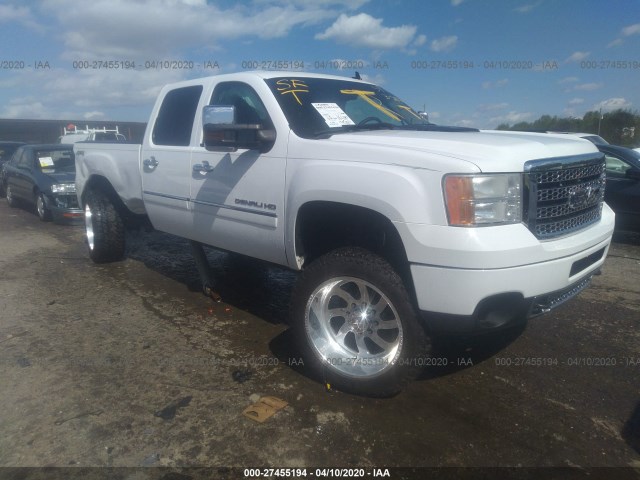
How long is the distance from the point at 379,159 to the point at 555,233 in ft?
3.69

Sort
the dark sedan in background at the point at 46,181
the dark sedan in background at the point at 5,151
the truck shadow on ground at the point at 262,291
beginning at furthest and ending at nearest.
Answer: the dark sedan in background at the point at 5,151 < the dark sedan in background at the point at 46,181 < the truck shadow on ground at the point at 262,291

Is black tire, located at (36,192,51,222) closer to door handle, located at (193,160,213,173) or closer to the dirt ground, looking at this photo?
the dirt ground

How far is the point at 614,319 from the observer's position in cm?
449

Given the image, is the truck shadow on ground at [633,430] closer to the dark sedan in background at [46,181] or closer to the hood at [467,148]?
the hood at [467,148]

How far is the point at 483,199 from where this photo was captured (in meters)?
2.63

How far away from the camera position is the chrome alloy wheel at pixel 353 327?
3.08 meters

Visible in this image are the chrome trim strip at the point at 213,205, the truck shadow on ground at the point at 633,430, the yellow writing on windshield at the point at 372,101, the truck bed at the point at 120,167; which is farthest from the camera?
the truck bed at the point at 120,167

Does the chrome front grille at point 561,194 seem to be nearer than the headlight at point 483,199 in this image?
No

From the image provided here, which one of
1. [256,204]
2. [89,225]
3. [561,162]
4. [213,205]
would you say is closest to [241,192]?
[256,204]

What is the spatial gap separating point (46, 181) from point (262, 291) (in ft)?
21.9

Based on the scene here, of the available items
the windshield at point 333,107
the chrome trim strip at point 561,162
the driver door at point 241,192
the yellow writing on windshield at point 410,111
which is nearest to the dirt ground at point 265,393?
the driver door at point 241,192

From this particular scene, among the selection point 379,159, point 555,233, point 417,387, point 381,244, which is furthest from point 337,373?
point 555,233

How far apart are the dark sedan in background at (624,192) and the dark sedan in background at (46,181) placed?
9078mm

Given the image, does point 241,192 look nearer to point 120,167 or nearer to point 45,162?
point 120,167
